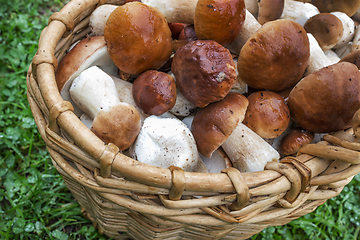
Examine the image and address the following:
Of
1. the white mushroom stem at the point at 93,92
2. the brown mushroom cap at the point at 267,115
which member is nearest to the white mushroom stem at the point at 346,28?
the brown mushroom cap at the point at 267,115

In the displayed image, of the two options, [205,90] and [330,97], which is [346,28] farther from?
[205,90]

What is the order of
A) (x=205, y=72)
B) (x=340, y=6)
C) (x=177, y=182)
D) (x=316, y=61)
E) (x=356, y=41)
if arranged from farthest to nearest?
(x=340, y=6) → (x=356, y=41) → (x=316, y=61) → (x=205, y=72) → (x=177, y=182)

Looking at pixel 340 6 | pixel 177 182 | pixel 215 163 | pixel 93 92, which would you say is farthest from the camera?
pixel 340 6

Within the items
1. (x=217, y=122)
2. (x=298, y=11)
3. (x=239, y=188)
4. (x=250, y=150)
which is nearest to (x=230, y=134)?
(x=217, y=122)

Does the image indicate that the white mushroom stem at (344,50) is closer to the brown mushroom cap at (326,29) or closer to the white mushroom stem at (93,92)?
the brown mushroom cap at (326,29)

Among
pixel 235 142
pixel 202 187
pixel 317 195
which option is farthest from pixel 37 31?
pixel 317 195

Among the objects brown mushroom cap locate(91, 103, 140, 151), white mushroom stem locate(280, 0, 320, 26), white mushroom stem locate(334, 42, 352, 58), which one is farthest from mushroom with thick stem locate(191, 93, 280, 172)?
white mushroom stem locate(334, 42, 352, 58)
